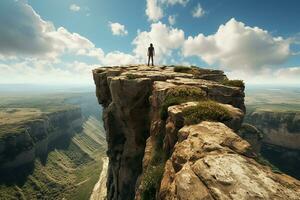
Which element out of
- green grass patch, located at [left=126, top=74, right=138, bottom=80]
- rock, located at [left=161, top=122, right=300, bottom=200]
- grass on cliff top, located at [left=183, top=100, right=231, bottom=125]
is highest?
green grass patch, located at [left=126, top=74, right=138, bottom=80]

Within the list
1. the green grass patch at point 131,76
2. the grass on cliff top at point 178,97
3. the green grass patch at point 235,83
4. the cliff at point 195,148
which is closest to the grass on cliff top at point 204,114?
the cliff at point 195,148

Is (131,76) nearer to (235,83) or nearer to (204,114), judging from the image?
(235,83)

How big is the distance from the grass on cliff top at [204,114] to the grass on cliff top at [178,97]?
15.4ft

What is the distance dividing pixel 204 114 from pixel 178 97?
22.5ft

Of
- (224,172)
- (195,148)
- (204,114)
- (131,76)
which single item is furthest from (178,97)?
(131,76)

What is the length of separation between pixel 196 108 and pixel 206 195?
1057 centimetres

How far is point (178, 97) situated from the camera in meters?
26.2

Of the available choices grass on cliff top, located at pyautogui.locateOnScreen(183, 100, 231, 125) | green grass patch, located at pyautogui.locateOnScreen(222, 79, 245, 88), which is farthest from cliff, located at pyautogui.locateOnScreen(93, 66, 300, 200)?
green grass patch, located at pyautogui.locateOnScreen(222, 79, 245, 88)

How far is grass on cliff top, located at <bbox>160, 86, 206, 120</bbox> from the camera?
25577 mm

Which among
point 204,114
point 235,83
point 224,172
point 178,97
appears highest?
point 235,83

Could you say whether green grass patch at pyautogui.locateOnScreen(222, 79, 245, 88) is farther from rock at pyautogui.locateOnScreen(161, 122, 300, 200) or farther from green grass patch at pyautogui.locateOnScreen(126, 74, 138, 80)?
rock at pyautogui.locateOnScreen(161, 122, 300, 200)

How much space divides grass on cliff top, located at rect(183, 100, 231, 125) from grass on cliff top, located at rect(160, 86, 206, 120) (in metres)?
4.71

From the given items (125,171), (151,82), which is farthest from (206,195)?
(125,171)

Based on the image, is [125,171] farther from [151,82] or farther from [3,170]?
[3,170]
